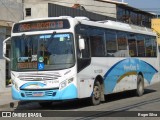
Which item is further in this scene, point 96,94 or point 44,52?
point 96,94

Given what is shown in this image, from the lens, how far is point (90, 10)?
A: 4200 cm

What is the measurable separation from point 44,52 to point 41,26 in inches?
39.5

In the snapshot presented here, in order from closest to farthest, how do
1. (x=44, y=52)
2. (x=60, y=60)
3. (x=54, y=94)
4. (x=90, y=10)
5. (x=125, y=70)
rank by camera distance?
(x=54, y=94) → (x=60, y=60) → (x=44, y=52) → (x=125, y=70) → (x=90, y=10)

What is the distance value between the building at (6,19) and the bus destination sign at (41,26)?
661 centimetres

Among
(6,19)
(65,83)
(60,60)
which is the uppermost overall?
(6,19)

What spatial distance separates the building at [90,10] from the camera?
27078 millimetres

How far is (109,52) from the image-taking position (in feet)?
57.2

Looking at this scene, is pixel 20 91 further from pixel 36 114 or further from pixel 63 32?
pixel 63 32

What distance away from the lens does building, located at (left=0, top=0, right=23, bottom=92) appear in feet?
72.8

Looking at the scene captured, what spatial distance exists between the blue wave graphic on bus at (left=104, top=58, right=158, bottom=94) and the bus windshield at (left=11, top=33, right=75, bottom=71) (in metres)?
2.81

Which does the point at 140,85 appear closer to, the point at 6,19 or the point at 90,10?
the point at 6,19

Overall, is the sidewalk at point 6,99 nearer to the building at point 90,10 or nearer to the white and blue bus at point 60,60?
the white and blue bus at point 60,60

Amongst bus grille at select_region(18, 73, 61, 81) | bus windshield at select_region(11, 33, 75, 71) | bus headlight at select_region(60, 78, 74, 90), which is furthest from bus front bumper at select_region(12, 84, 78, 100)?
bus windshield at select_region(11, 33, 75, 71)

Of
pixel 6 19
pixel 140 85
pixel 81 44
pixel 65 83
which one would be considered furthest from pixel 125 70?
pixel 6 19
